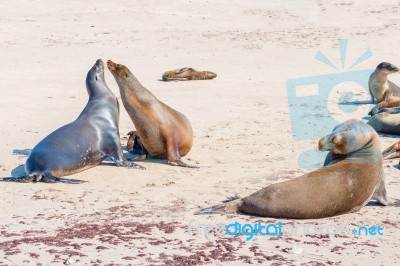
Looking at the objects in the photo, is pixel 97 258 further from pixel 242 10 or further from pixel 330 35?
pixel 242 10

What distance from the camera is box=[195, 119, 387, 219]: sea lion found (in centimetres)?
595

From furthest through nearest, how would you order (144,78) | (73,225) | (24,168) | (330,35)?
(330,35)
(144,78)
(24,168)
(73,225)

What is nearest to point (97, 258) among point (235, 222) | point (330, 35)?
point (235, 222)

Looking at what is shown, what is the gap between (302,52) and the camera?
47.5 ft

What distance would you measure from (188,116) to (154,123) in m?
1.75

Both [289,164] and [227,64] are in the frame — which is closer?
[289,164]

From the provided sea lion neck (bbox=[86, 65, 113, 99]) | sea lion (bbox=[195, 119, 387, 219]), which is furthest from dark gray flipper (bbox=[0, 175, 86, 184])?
sea lion neck (bbox=[86, 65, 113, 99])

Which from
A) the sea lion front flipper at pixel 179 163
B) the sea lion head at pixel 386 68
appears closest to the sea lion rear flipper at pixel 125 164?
the sea lion front flipper at pixel 179 163

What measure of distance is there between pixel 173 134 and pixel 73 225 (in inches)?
94.1

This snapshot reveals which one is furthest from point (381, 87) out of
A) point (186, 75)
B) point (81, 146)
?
point (81, 146)

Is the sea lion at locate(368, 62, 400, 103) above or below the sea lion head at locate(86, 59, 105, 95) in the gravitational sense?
below

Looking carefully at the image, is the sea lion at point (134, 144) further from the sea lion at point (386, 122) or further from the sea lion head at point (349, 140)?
the sea lion at point (386, 122)

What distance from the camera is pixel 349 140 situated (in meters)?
6.23

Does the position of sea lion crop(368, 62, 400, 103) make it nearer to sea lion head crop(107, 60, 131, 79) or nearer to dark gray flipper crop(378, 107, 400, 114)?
dark gray flipper crop(378, 107, 400, 114)
